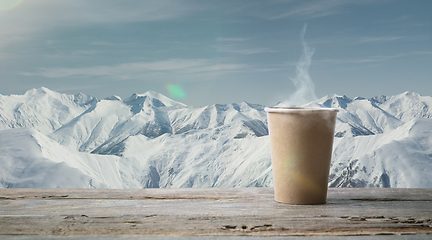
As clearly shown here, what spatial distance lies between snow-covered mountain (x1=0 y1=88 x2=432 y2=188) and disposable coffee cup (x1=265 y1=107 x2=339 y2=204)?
9.20 feet

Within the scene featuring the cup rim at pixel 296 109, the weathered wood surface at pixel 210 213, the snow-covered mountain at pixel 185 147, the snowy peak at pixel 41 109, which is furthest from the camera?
the snowy peak at pixel 41 109

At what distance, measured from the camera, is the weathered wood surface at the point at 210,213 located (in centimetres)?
88

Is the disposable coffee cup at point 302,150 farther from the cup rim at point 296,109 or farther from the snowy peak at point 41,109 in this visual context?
the snowy peak at point 41,109

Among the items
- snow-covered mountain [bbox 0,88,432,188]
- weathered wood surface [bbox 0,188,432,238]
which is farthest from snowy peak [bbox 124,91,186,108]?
weathered wood surface [bbox 0,188,432,238]

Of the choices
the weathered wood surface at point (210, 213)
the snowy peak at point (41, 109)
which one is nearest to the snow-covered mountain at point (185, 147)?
the snowy peak at point (41, 109)

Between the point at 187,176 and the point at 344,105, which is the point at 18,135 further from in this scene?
the point at 344,105

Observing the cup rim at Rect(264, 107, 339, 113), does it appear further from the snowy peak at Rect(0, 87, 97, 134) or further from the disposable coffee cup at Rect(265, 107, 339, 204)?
the snowy peak at Rect(0, 87, 97, 134)

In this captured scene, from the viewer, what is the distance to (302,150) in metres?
1.11

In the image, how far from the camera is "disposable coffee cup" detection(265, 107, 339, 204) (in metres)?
1.10

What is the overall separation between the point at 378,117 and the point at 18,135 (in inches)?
3165

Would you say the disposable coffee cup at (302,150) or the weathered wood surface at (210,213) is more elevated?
the disposable coffee cup at (302,150)

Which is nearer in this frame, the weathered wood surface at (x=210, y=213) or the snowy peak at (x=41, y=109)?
the weathered wood surface at (x=210, y=213)

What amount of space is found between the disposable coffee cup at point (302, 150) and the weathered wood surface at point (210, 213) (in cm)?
5

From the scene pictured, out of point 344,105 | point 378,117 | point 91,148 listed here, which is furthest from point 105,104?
point 378,117
